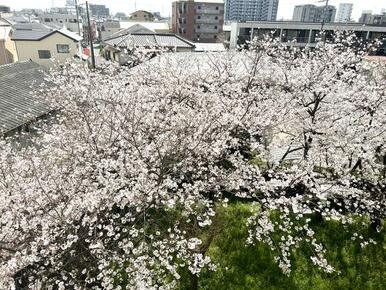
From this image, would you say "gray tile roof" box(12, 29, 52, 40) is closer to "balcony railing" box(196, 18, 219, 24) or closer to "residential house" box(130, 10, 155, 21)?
"balcony railing" box(196, 18, 219, 24)

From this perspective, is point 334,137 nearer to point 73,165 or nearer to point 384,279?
point 384,279

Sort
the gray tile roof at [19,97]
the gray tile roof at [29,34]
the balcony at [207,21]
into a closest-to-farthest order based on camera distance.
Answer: the gray tile roof at [19,97], the gray tile roof at [29,34], the balcony at [207,21]

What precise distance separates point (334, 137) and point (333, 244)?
3.69 metres

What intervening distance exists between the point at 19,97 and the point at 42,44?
71.8ft

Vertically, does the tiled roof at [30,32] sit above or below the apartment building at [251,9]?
below

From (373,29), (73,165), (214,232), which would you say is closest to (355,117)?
(214,232)

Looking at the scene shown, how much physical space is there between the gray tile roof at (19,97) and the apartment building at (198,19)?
50570 millimetres

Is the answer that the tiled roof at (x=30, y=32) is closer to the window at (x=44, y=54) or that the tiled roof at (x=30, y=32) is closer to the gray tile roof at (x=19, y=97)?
the window at (x=44, y=54)

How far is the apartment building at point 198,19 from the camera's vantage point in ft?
217

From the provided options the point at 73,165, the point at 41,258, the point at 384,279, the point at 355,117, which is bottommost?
the point at 384,279

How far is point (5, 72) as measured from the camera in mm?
19016

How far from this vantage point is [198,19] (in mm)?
67375

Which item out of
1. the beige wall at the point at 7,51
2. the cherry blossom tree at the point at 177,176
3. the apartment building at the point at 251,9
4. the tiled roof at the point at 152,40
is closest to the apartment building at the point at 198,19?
the tiled roof at the point at 152,40

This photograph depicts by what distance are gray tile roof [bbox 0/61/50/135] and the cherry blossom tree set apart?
2.90m
